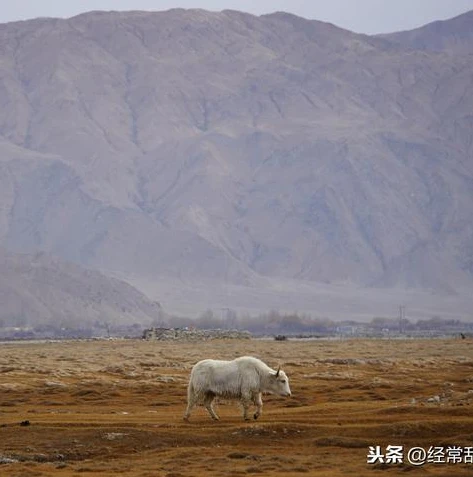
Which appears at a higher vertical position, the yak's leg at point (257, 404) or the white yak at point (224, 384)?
the white yak at point (224, 384)

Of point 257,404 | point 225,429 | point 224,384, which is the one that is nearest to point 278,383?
point 257,404

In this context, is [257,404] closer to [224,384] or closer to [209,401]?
[224,384]

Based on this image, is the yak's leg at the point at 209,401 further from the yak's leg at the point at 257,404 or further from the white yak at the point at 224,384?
the yak's leg at the point at 257,404

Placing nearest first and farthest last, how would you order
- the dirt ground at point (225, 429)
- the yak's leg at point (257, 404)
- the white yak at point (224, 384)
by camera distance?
1. the dirt ground at point (225, 429)
2. the yak's leg at point (257, 404)
3. the white yak at point (224, 384)

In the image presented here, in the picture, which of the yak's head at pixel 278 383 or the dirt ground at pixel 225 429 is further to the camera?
the yak's head at pixel 278 383

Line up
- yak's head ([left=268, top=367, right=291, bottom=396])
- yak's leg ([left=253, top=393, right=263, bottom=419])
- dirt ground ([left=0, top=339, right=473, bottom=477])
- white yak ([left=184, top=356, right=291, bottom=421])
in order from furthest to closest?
1. yak's head ([left=268, top=367, right=291, bottom=396])
2. white yak ([left=184, top=356, right=291, bottom=421])
3. yak's leg ([left=253, top=393, right=263, bottom=419])
4. dirt ground ([left=0, top=339, right=473, bottom=477])

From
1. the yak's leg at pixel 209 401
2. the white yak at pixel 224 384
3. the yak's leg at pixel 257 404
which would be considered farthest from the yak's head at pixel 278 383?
the yak's leg at pixel 209 401

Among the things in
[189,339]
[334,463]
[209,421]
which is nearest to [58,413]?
[209,421]

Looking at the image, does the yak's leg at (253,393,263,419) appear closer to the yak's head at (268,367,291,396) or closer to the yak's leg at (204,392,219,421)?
the yak's head at (268,367,291,396)

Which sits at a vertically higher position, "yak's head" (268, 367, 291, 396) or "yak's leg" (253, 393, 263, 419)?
"yak's head" (268, 367, 291, 396)

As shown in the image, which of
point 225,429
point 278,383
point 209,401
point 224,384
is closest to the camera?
point 225,429

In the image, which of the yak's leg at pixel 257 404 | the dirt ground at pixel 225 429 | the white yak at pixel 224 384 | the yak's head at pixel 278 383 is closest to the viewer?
the dirt ground at pixel 225 429

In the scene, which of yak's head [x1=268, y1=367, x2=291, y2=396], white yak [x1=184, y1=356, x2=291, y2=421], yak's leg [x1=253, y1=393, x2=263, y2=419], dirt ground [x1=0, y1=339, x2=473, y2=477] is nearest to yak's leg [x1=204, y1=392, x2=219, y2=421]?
white yak [x1=184, y1=356, x2=291, y2=421]

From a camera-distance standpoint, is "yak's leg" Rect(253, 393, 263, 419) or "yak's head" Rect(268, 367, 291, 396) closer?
"yak's leg" Rect(253, 393, 263, 419)
